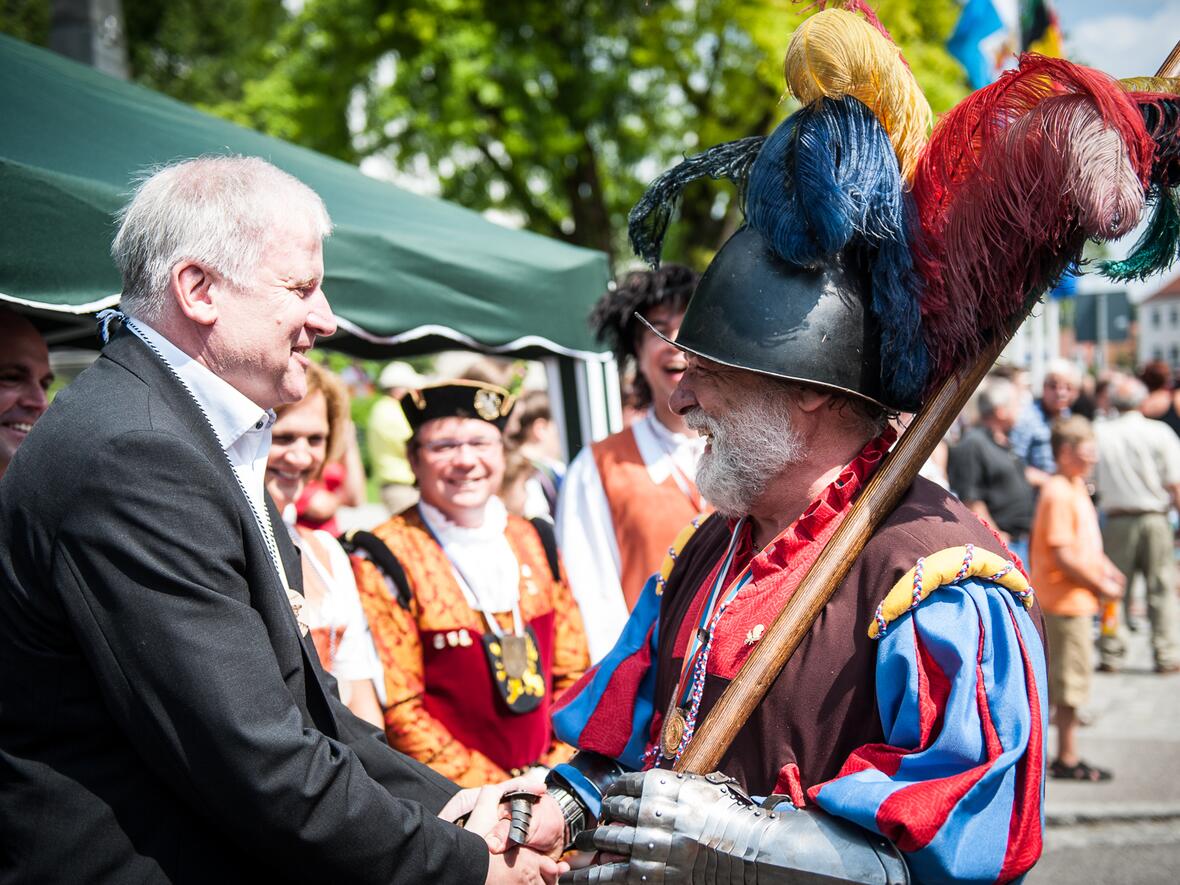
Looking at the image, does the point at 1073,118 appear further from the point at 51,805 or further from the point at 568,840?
the point at 51,805

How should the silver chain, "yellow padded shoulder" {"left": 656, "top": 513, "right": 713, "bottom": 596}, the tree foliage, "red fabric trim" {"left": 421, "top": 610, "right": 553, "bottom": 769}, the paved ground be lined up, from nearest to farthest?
1. the silver chain
2. "yellow padded shoulder" {"left": 656, "top": 513, "right": 713, "bottom": 596}
3. "red fabric trim" {"left": 421, "top": 610, "right": 553, "bottom": 769}
4. the paved ground
5. the tree foliage

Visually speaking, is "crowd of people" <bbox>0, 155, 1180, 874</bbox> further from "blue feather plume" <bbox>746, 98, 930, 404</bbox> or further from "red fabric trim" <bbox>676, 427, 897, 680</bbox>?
"blue feather plume" <bbox>746, 98, 930, 404</bbox>

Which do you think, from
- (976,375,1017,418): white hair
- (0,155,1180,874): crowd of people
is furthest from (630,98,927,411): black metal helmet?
(976,375,1017,418): white hair

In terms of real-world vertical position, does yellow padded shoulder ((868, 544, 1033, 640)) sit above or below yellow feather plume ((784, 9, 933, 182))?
below

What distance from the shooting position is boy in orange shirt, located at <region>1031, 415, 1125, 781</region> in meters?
6.12

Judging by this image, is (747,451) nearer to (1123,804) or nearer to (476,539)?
(476,539)

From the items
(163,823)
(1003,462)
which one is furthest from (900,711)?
(1003,462)

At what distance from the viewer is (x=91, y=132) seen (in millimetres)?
3371

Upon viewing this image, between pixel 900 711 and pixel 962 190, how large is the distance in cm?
92

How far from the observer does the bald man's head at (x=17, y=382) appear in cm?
303

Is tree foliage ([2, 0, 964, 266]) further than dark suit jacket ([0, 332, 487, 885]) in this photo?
Yes

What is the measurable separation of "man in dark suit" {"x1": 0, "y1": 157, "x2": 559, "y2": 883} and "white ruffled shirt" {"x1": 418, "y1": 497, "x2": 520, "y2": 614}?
5.24ft

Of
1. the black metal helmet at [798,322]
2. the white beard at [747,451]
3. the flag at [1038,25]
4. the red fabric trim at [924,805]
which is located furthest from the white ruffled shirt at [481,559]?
the flag at [1038,25]

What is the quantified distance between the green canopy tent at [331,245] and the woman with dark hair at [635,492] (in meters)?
0.62
